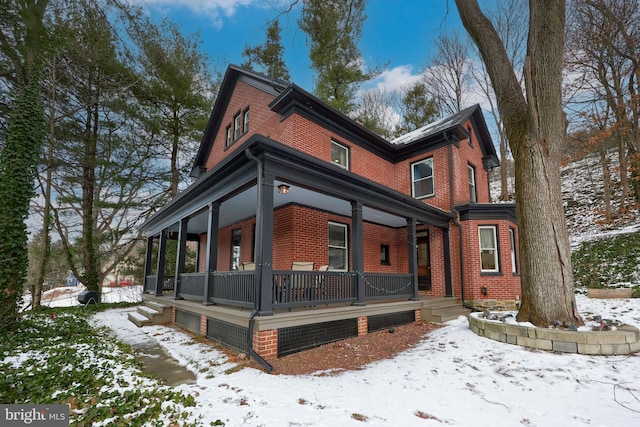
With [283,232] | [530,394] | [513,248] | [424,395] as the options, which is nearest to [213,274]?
[283,232]

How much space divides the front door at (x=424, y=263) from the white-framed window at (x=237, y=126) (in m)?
7.94

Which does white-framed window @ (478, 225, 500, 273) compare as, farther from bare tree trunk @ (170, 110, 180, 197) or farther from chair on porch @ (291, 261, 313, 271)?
bare tree trunk @ (170, 110, 180, 197)

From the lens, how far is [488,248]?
33.4 ft

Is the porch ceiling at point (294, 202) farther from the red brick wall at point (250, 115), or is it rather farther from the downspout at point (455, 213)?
the red brick wall at point (250, 115)

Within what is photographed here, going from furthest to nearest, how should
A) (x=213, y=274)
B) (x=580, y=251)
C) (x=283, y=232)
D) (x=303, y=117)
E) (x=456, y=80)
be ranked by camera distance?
1. (x=456, y=80)
2. (x=580, y=251)
3. (x=303, y=117)
4. (x=283, y=232)
5. (x=213, y=274)

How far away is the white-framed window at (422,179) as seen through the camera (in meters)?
11.5

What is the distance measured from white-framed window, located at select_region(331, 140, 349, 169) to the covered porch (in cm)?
180

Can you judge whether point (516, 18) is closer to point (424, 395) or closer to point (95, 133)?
point (424, 395)

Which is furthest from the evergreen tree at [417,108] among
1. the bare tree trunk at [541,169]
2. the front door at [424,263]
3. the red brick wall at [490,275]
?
the bare tree trunk at [541,169]

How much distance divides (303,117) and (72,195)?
523 inches

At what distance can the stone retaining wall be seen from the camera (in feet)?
16.5

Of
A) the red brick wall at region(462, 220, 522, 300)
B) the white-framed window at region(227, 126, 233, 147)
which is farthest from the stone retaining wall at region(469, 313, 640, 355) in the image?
the white-framed window at region(227, 126, 233, 147)

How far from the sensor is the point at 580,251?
14391mm

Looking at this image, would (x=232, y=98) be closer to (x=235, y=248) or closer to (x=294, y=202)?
(x=235, y=248)
